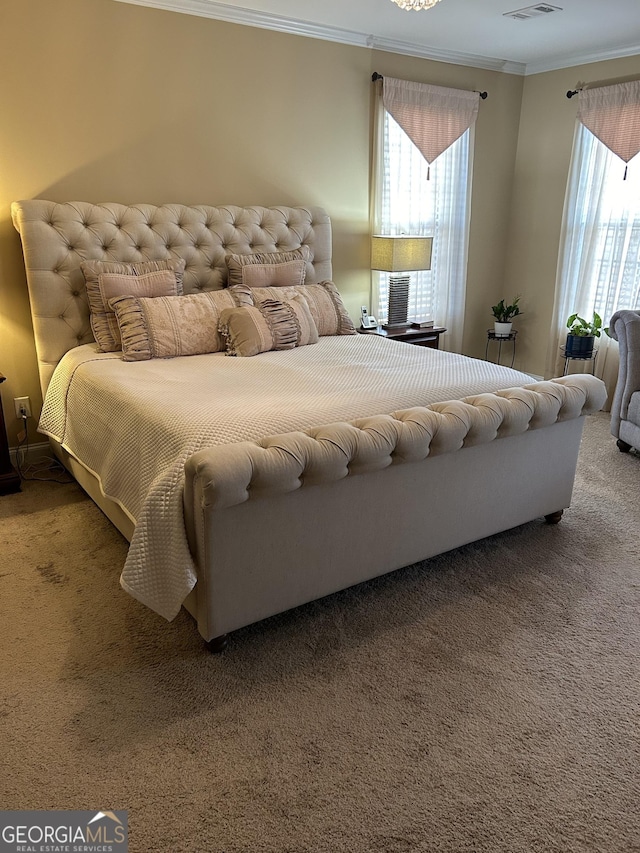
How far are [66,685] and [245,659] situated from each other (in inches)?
21.9

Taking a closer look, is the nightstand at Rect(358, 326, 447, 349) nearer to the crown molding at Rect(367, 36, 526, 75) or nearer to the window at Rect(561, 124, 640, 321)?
the window at Rect(561, 124, 640, 321)

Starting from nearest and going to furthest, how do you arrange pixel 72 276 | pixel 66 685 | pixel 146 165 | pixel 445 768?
pixel 445 768, pixel 66 685, pixel 72 276, pixel 146 165

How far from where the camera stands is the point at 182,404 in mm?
2426

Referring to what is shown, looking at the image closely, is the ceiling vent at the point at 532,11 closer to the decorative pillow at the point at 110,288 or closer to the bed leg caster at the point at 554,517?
the decorative pillow at the point at 110,288

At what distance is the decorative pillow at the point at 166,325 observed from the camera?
3.20 meters

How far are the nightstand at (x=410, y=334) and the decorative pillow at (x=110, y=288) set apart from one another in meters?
1.50

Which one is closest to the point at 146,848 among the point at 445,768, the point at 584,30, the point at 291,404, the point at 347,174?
the point at 445,768

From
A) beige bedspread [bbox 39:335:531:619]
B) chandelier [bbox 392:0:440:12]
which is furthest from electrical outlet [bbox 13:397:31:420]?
chandelier [bbox 392:0:440:12]

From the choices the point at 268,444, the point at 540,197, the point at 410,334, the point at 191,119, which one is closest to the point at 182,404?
the point at 268,444

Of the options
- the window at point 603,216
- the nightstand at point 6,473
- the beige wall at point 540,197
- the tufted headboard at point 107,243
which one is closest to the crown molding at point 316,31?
the beige wall at point 540,197

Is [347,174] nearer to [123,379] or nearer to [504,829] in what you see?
[123,379]

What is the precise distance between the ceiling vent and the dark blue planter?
2.01m

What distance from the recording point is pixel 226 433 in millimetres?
2135

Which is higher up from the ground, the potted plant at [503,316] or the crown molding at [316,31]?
the crown molding at [316,31]
